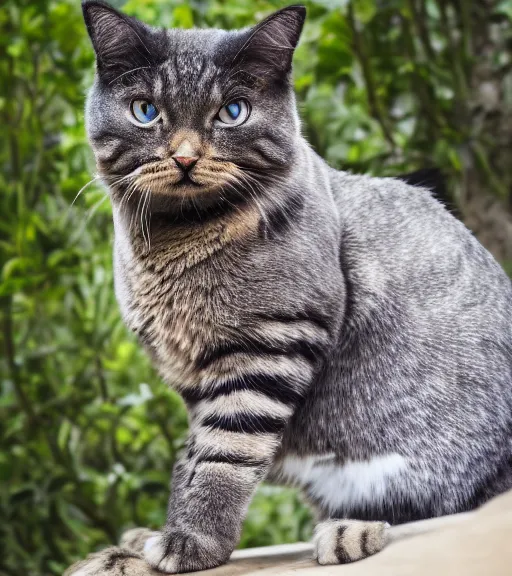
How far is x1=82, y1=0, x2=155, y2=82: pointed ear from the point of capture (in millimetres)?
1451

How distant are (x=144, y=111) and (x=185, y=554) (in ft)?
2.57

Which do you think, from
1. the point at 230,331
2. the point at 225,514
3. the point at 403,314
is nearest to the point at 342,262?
the point at 403,314

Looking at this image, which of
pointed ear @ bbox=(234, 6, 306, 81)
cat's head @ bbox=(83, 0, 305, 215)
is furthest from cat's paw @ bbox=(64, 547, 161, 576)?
pointed ear @ bbox=(234, 6, 306, 81)

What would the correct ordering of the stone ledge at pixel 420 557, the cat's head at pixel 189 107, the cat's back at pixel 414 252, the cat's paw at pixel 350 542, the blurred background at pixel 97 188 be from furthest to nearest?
the blurred background at pixel 97 188 → the cat's back at pixel 414 252 → the cat's head at pixel 189 107 → the cat's paw at pixel 350 542 → the stone ledge at pixel 420 557

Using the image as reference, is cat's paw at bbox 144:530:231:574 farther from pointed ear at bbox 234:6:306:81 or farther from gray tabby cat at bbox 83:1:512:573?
pointed ear at bbox 234:6:306:81

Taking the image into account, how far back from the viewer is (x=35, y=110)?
2555mm

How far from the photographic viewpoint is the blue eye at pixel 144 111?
4.69ft

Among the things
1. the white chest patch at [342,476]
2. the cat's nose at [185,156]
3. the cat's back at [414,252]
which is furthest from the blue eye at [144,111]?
the white chest patch at [342,476]

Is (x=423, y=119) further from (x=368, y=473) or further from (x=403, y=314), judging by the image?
(x=368, y=473)

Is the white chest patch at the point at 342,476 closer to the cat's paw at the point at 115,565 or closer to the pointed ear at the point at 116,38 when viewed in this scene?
the cat's paw at the point at 115,565

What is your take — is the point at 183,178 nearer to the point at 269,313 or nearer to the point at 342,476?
the point at 269,313

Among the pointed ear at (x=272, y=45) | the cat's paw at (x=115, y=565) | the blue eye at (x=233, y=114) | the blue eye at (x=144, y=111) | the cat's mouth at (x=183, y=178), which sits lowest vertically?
the cat's paw at (x=115, y=565)

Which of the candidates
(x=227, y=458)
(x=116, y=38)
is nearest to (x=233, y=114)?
(x=116, y=38)

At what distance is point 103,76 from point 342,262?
23.1 inches
